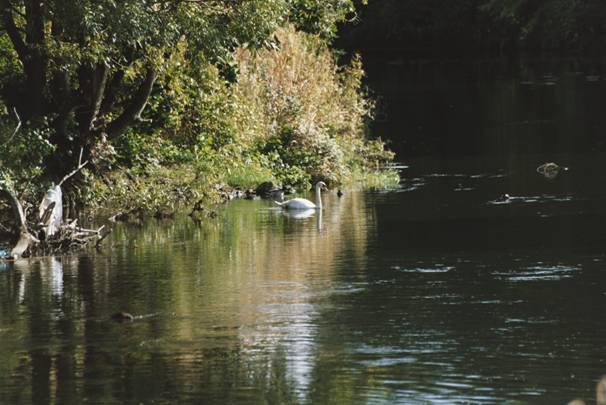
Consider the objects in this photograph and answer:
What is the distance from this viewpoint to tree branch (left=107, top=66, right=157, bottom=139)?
25.5 metres

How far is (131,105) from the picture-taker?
25.9m

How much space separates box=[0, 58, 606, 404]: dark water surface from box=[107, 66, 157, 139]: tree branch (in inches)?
87.4

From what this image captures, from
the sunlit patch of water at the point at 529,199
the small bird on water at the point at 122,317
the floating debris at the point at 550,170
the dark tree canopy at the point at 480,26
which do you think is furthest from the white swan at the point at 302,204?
the dark tree canopy at the point at 480,26

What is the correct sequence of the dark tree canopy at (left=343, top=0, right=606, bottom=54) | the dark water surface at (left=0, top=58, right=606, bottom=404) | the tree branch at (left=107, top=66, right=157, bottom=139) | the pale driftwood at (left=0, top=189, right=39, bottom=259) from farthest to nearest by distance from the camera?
the dark tree canopy at (left=343, top=0, right=606, bottom=54) → the tree branch at (left=107, top=66, right=157, bottom=139) → the pale driftwood at (left=0, top=189, right=39, bottom=259) → the dark water surface at (left=0, top=58, right=606, bottom=404)

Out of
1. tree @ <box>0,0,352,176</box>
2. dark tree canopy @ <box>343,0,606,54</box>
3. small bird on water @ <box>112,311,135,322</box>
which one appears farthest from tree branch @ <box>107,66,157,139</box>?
dark tree canopy @ <box>343,0,606,54</box>

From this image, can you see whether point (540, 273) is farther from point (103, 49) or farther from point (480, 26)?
point (480, 26)

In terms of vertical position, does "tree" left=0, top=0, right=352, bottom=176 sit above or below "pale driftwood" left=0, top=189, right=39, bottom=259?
above

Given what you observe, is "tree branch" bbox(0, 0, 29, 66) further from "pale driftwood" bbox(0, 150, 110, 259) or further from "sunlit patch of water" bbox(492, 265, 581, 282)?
"sunlit patch of water" bbox(492, 265, 581, 282)

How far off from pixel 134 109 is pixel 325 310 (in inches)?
411

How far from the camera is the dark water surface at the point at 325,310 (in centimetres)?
1302

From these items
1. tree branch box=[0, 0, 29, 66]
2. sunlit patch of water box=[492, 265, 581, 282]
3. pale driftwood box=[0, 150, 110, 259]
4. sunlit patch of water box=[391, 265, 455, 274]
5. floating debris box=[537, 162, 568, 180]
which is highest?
tree branch box=[0, 0, 29, 66]

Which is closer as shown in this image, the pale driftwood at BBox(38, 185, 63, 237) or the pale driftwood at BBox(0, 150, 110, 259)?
the pale driftwood at BBox(0, 150, 110, 259)

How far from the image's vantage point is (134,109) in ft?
84.7

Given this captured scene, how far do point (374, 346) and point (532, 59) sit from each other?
63628 millimetres
